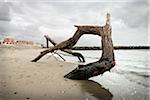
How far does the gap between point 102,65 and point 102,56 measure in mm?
425

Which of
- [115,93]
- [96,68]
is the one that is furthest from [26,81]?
[115,93]

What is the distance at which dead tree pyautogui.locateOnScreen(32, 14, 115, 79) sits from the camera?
6.39 m

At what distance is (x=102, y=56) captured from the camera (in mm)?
6773

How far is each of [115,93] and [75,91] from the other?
102 cm

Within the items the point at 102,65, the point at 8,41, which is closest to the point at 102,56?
the point at 102,65

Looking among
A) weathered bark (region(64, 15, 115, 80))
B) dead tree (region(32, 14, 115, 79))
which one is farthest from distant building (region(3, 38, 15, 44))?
weathered bark (region(64, 15, 115, 80))

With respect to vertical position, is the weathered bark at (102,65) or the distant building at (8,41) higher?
the weathered bark at (102,65)

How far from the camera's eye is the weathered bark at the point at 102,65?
6.37m

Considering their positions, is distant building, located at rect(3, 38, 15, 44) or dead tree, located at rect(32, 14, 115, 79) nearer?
dead tree, located at rect(32, 14, 115, 79)

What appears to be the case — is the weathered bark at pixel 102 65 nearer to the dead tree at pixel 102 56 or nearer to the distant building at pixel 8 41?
the dead tree at pixel 102 56

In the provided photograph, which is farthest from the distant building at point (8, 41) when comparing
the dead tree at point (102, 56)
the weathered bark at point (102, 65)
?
the weathered bark at point (102, 65)

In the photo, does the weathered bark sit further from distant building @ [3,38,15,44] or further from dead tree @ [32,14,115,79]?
distant building @ [3,38,15,44]

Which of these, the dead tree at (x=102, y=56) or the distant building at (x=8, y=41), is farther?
the distant building at (x=8, y=41)

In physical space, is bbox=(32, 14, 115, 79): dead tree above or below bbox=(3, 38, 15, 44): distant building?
above
